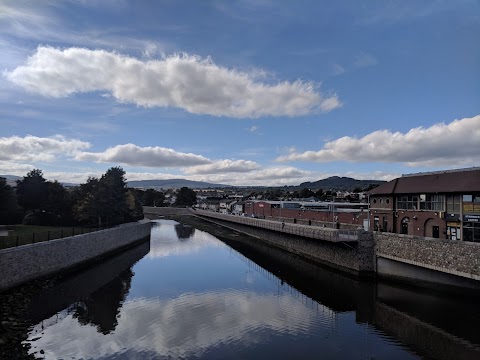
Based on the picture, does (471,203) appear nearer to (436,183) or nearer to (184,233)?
(436,183)

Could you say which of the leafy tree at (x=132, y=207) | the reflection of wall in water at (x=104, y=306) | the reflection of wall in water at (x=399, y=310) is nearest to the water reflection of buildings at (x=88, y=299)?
the reflection of wall in water at (x=104, y=306)

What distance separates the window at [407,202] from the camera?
39.8m

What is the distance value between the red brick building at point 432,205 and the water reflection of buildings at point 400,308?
6673 millimetres

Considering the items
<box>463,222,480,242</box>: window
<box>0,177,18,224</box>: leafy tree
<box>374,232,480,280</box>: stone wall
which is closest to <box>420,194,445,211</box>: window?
<box>463,222,480,242</box>: window

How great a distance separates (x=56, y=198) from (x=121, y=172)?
17.7m

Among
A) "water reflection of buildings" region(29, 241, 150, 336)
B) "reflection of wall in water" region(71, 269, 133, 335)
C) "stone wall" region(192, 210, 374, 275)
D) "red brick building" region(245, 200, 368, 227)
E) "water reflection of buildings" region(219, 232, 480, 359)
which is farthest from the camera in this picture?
"red brick building" region(245, 200, 368, 227)

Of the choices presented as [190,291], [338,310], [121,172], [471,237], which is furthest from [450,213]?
[121,172]

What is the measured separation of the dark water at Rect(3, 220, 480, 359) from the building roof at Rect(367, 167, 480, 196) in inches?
388

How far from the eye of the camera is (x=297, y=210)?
7781 cm

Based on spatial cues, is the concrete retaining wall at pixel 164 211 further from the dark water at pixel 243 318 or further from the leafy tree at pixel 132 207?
the dark water at pixel 243 318

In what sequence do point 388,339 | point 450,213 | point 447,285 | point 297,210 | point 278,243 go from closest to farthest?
1. point 388,339
2. point 447,285
3. point 450,213
4. point 278,243
5. point 297,210

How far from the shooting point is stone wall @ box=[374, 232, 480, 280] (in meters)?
28.4

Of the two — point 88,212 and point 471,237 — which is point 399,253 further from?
point 88,212

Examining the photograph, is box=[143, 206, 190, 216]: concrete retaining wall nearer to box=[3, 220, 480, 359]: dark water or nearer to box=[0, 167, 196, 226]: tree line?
box=[0, 167, 196, 226]: tree line
